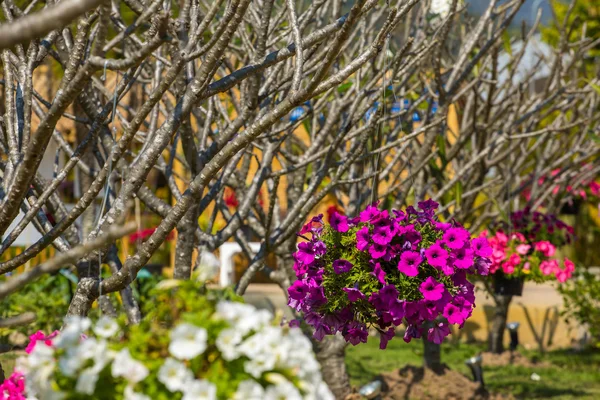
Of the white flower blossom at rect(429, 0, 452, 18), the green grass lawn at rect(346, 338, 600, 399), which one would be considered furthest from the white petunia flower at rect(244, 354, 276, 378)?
the green grass lawn at rect(346, 338, 600, 399)

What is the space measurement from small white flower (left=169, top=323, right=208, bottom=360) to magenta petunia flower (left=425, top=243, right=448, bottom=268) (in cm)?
155

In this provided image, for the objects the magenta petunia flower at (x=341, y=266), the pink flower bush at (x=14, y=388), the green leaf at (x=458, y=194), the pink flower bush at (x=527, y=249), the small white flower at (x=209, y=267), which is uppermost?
the green leaf at (x=458, y=194)

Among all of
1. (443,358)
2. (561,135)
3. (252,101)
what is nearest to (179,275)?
(252,101)

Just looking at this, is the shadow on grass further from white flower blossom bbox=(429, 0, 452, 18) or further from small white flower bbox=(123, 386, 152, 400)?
small white flower bbox=(123, 386, 152, 400)

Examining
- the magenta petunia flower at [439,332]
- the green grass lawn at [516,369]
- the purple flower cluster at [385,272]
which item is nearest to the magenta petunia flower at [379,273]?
the purple flower cluster at [385,272]

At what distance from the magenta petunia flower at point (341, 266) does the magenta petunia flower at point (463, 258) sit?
0.40m

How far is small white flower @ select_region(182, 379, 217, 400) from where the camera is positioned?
1.55 m

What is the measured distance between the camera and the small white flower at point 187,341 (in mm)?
1563

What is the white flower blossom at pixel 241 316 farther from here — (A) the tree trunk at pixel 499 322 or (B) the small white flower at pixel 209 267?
(A) the tree trunk at pixel 499 322

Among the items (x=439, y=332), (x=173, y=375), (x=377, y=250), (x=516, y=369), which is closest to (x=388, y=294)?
(x=377, y=250)

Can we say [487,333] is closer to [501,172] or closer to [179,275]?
[501,172]

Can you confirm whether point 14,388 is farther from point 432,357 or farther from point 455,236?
point 432,357

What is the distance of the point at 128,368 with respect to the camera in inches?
63.2

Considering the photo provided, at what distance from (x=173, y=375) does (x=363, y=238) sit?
157 centimetres
